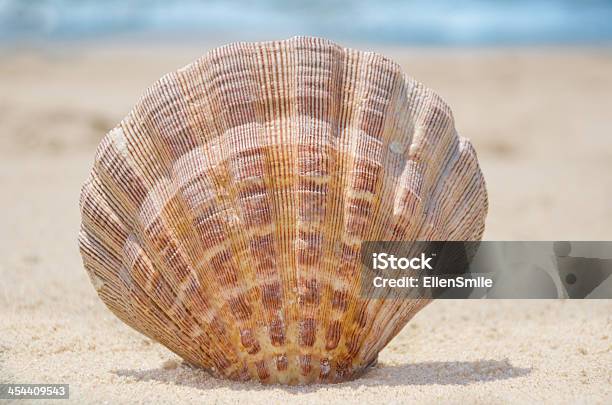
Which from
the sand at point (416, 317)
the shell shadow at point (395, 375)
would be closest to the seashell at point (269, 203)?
the shell shadow at point (395, 375)

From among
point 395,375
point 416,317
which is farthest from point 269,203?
point 416,317

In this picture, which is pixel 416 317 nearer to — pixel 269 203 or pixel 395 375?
pixel 395 375

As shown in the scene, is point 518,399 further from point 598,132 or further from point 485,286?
point 598,132

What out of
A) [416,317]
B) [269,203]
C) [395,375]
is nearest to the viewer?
[269,203]

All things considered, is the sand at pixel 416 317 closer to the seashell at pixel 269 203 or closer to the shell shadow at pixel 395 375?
the shell shadow at pixel 395 375

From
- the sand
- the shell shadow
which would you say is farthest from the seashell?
the sand

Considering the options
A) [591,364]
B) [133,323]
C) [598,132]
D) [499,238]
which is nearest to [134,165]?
[133,323]
